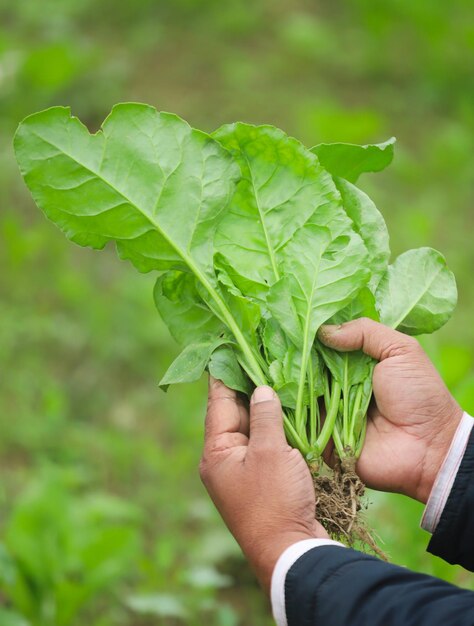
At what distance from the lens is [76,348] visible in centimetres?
372

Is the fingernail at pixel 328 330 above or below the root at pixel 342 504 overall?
above

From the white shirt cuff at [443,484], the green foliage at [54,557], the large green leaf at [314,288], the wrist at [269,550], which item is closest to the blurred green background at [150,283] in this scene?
the green foliage at [54,557]

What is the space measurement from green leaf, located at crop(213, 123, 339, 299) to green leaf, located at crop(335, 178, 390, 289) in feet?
0.29

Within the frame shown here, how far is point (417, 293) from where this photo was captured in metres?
1.82

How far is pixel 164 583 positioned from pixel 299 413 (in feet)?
4.38

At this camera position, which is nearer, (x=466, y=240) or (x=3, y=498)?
(x=3, y=498)

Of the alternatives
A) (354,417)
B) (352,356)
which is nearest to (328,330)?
(352,356)

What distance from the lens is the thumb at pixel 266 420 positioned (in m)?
1.52

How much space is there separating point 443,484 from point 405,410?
16 centimetres

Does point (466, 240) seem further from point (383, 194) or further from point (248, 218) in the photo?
point (248, 218)

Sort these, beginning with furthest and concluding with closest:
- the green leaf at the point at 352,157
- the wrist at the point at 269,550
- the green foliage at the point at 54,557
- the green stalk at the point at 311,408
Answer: the green foliage at the point at 54,557
the green leaf at the point at 352,157
the green stalk at the point at 311,408
the wrist at the point at 269,550

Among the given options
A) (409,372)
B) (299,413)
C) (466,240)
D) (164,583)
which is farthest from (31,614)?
(466,240)

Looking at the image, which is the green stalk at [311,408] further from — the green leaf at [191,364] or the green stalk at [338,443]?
the green leaf at [191,364]

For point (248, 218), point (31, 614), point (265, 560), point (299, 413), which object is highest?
point (248, 218)
